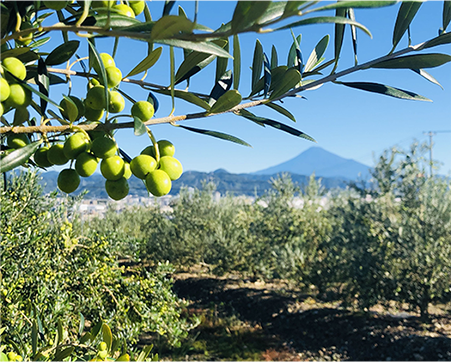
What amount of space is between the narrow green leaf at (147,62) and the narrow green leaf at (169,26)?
8.9 inches

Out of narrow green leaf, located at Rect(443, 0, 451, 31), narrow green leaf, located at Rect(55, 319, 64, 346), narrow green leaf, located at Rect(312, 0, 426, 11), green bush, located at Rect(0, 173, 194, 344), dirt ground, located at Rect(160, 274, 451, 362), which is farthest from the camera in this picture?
dirt ground, located at Rect(160, 274, 451, 362)

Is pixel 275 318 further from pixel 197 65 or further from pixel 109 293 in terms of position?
pixel 197 65

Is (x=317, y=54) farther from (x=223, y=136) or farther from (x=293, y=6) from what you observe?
(x=293, y=6)

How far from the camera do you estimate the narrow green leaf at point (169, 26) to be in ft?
1.16

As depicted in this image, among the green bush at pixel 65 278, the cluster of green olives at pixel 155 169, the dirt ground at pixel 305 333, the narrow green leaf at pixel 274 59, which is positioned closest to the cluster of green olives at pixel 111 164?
the cluster of green olives at pixel 155 169

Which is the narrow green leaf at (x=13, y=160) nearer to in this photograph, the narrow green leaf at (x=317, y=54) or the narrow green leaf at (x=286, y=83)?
the narrow green leaf at (x=286, y=83)

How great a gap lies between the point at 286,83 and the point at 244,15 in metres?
0.30

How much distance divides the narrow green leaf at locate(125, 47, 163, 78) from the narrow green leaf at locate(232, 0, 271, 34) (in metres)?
0.26

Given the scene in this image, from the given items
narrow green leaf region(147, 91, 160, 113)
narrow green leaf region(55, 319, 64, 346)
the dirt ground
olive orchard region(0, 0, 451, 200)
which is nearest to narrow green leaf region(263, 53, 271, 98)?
olive orchard region(0, 0, 451, 200)

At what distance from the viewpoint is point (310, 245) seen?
7.52 m

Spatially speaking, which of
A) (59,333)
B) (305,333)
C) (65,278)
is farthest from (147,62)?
(305,333)

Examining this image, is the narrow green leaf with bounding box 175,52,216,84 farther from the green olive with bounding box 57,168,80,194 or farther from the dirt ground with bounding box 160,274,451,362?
the dirt ground with bounding box 160,274,451,362

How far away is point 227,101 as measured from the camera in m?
0.57

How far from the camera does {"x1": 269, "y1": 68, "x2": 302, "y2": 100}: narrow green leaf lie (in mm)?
618
